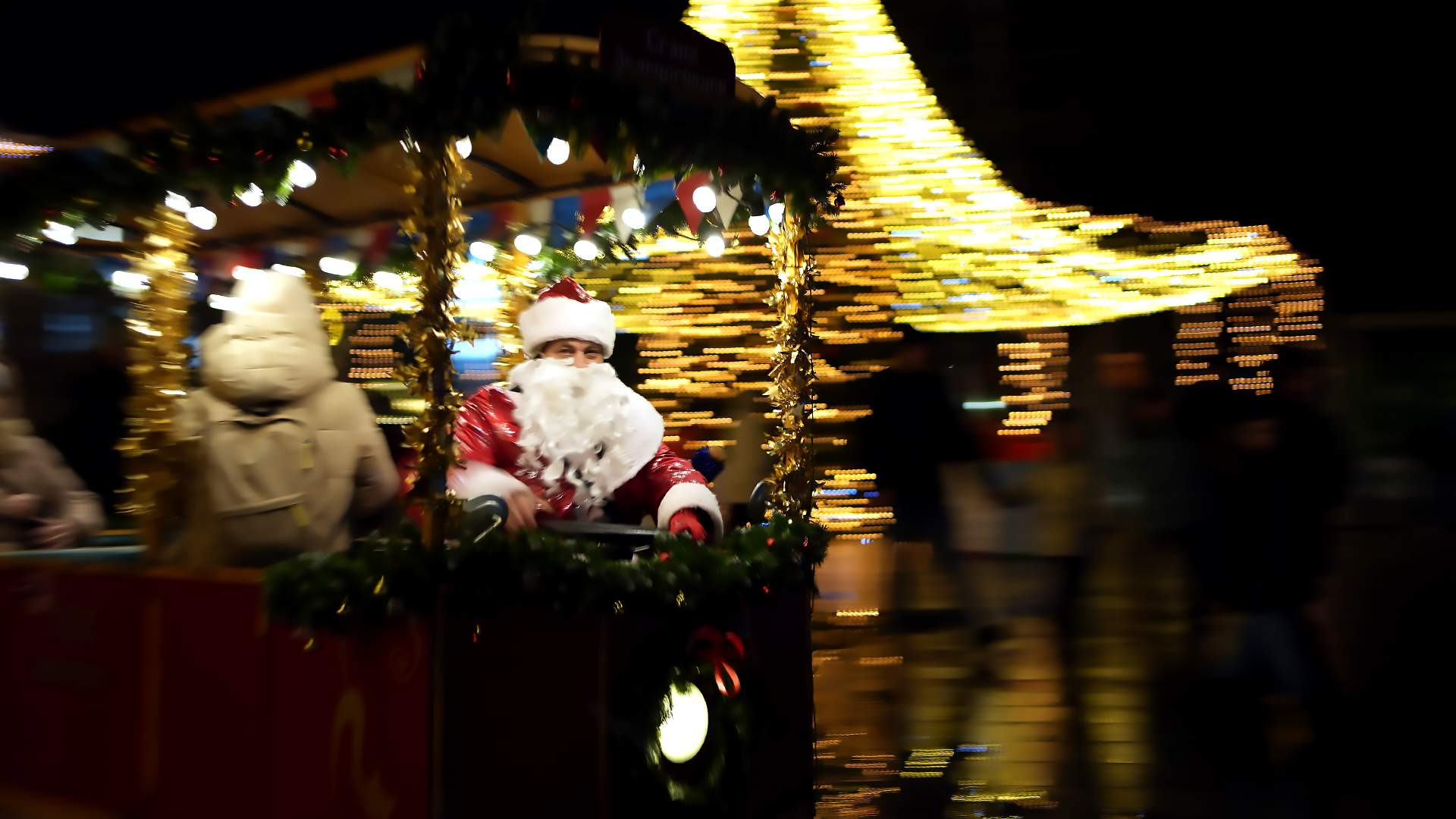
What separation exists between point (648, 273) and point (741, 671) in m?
→ 2.38

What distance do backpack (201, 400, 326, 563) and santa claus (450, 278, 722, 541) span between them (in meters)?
0.51

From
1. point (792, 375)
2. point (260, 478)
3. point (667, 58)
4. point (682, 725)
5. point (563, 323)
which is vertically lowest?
point (682, 725)

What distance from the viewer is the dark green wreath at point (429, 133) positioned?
9.11 ft

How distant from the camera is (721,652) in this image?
3.30m

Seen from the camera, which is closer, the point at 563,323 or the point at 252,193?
the point at 252,193

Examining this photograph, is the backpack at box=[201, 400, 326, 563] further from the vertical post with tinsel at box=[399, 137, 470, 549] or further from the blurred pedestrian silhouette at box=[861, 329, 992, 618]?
the blurred pedestrian silhouette at box=[861, 329, 992, 618]

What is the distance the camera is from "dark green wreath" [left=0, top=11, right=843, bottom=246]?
278 cm

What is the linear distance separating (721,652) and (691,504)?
75cm

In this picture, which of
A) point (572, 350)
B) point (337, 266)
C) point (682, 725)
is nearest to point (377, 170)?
point (572, 350)

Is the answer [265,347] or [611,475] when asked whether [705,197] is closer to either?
[611,475]

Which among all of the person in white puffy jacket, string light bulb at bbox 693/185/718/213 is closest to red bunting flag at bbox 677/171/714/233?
string light bulb at bbox 693/185/718/213

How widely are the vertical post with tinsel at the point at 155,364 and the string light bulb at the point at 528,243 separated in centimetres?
182

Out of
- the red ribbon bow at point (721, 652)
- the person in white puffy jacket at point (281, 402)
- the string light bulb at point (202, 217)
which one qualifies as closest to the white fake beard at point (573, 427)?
the person in white puffy jacket at point (281, 402)

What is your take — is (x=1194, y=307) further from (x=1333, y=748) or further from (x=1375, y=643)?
(x=1333, y=748)
